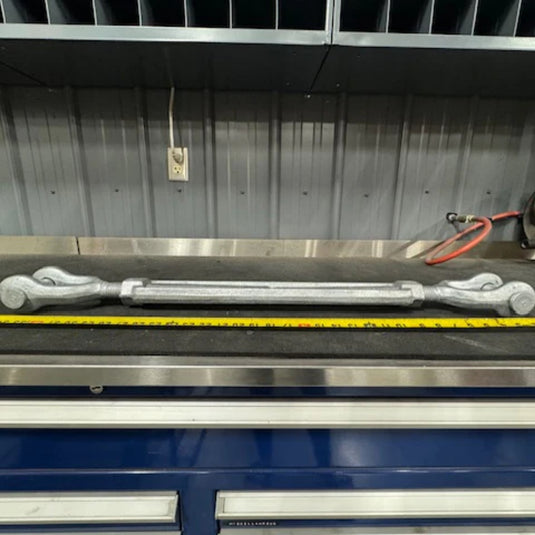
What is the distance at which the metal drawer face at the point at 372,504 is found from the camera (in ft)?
1.81

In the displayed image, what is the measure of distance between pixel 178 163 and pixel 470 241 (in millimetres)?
1004

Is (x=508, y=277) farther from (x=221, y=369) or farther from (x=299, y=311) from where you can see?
(x=221, y=369)

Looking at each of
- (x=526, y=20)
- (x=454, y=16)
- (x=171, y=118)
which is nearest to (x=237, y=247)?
(x=171, y=118)

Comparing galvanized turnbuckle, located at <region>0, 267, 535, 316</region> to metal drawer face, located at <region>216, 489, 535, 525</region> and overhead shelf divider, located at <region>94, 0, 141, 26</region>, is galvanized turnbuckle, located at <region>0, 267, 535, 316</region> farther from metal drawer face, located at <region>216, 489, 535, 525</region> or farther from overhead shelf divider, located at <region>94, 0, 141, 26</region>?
overhead shelf divider, located at <region>94, 0, 141, 26</region>

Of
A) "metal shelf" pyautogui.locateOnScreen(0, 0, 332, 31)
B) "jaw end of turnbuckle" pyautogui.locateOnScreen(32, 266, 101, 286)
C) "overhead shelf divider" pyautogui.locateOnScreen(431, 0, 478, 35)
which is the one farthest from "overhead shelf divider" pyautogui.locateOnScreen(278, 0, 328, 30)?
"jaw end of turnbuckle" pyautogui.locateOnScreen(32, 266, 101, 286)

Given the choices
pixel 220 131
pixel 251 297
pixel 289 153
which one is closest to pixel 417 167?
pixel 289 153

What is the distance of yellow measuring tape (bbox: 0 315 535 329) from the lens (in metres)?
0.59

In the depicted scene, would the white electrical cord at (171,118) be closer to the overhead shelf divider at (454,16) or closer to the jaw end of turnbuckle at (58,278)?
the jaw end of turnbuckle at (58,278)

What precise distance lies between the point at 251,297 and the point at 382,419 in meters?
0.30

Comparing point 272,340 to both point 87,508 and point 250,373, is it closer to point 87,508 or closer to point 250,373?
point 250,373

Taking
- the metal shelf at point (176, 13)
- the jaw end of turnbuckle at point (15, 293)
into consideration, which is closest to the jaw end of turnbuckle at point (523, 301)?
the metal shelf at point (176, 13)

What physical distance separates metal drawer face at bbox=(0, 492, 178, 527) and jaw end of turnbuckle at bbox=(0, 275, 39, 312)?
32 cm

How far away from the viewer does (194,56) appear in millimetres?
720

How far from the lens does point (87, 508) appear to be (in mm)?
543
